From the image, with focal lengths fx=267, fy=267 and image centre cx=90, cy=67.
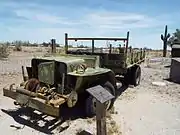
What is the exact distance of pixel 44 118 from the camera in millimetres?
6691

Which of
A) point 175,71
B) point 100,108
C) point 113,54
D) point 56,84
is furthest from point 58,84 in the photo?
point 175,71

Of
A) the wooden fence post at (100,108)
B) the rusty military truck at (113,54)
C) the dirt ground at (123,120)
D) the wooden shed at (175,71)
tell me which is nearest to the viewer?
the wooden fence post at (100,108)

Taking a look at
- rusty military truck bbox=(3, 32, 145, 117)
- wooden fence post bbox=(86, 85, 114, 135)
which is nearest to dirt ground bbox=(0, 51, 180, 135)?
rusty military truck bbox=(3, 32, 145, 117)

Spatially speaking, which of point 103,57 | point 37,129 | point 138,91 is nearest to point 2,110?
point 37,129

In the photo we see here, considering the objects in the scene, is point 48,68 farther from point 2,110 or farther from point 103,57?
point 103,57

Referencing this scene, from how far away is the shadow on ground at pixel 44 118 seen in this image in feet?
20.0

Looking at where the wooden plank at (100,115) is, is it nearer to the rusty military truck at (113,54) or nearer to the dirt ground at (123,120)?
the dirt ground at (123,120)

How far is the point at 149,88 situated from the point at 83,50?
3534mm

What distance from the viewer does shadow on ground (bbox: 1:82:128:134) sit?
240 inches

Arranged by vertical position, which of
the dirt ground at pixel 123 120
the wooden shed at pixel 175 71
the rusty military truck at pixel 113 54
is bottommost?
the dirt ground at pixel 123 120

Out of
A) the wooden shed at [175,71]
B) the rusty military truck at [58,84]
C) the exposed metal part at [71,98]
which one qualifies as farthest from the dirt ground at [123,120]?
the wooden shed at [175,71]

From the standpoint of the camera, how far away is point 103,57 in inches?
379

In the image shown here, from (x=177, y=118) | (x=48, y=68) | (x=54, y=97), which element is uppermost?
(x=48, y=68)

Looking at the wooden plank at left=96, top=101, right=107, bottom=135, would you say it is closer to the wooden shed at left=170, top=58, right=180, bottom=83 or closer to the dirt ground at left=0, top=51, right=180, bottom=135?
the dirt ground at left=0, top=51, right=180, bottom=135
